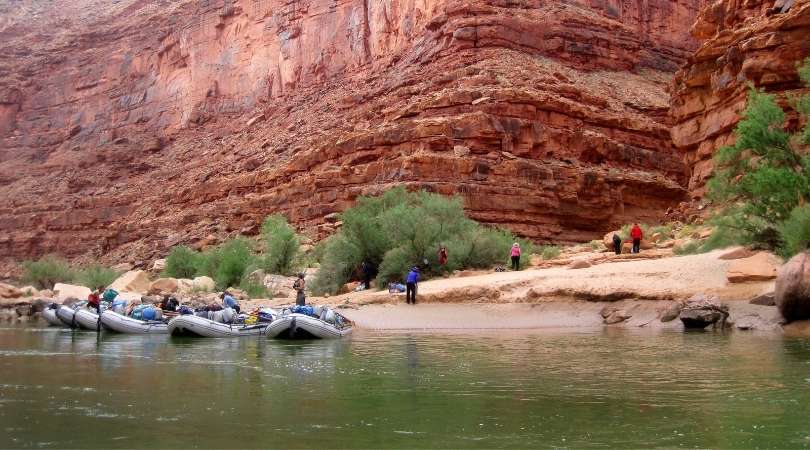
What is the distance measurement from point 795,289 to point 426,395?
872 centimetres

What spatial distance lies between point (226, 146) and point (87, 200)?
11599mm

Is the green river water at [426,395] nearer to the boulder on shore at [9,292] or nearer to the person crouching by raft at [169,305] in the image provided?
the person crouching by raft at [169,305]

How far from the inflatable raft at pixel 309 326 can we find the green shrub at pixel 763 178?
367 inches

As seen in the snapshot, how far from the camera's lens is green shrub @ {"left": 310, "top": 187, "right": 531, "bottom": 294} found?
2586 cm

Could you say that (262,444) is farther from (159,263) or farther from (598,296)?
(159,263)

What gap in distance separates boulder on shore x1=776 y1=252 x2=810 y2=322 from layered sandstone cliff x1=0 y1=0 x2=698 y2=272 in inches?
853

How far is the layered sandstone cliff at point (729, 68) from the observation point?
23.4m

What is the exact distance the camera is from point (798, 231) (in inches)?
634

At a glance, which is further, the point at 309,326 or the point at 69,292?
the point at 69,292

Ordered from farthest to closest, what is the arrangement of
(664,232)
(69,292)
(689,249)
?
(69,292) < (664,232) < (689,249)

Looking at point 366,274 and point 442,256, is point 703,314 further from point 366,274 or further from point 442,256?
point 366,274

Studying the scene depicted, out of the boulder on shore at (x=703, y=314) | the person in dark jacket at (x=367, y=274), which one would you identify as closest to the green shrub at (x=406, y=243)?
the person in dark jacket at (x=367, y=274)

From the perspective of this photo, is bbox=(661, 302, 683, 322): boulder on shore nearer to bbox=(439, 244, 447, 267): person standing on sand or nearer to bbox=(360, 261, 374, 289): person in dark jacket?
bbox=(439, 244, 447, 267): person standing on sand

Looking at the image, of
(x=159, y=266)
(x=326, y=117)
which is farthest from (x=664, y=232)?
(x=326, y=117)
